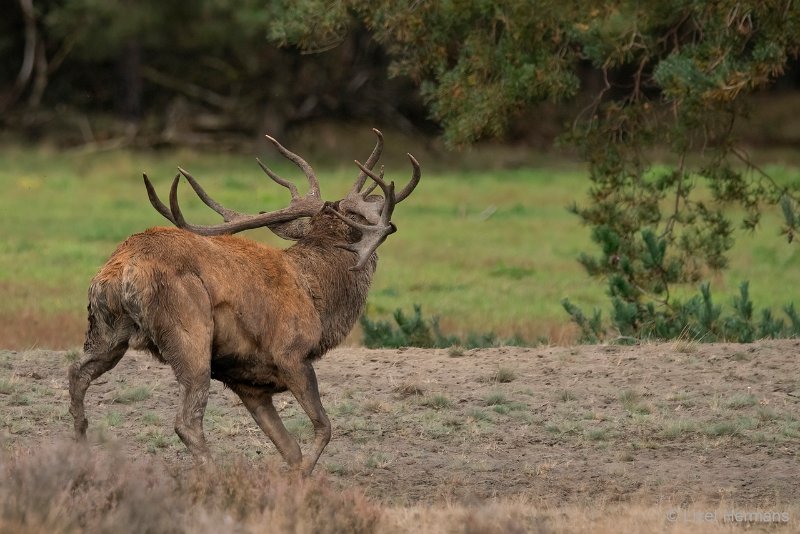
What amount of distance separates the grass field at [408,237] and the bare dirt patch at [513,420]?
2913 millimetres

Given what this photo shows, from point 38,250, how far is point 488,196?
11694 mm

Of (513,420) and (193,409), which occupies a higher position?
(193,409)

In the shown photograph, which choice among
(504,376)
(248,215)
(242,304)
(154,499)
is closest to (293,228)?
(248,215)

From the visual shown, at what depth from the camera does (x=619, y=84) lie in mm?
14273

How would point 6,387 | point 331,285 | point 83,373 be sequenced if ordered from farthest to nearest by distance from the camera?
point 6,387
point 331,285
point 83,373

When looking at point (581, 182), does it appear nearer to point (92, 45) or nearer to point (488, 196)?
point (488, 196)

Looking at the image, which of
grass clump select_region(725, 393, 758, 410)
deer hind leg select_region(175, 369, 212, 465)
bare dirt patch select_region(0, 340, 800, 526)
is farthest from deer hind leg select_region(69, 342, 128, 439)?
grass clump select_region(725, 393, 758, 410)

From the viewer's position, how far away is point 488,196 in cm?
3088

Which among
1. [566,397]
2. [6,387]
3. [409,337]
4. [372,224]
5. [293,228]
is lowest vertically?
[409,337]

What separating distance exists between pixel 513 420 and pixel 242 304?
3.04 m

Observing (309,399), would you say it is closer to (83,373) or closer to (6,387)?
(83,373)

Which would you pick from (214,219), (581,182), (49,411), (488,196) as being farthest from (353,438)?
(581,182)

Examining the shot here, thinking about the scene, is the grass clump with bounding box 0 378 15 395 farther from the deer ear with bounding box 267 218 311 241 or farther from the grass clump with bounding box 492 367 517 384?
the grass clump with bounding box 492 367 517 384

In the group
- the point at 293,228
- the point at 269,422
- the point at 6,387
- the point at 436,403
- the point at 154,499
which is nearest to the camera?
the point at 154,499
